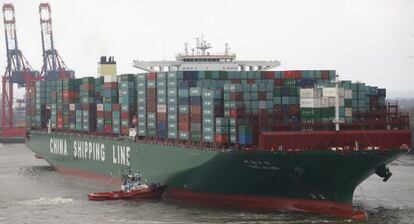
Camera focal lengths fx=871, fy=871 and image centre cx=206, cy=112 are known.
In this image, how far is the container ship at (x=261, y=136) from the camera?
137 feet

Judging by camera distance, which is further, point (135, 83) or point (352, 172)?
point (135, 83)

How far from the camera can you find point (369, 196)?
4912 cm

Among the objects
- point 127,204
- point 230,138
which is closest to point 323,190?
point 230,138

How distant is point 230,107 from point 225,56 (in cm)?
1455

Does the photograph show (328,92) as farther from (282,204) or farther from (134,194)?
(134,194)

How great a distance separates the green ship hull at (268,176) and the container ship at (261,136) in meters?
0.05

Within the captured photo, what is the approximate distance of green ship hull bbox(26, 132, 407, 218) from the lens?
41.4 m

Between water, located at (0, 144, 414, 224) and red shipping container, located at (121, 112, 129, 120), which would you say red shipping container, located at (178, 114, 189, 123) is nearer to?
water, located at (0, 144, 414, 224)

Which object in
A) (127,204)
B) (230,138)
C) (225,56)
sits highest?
(225,56)

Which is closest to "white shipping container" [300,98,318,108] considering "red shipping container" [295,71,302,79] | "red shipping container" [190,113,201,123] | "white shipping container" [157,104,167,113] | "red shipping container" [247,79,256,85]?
"red shipping container" [295,71,302,79]

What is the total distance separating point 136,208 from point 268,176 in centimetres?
786

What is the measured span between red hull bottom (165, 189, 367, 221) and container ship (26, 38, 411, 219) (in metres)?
0.05

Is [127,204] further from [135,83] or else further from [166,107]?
[135,83]

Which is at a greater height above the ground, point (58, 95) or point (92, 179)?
point (58, 95)
